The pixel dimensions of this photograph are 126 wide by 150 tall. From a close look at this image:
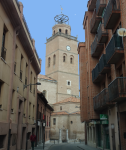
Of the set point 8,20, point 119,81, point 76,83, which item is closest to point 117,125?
point 119,81

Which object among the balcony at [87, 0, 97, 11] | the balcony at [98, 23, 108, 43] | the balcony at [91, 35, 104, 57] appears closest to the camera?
the balcony at [98, 23, 108, 43]

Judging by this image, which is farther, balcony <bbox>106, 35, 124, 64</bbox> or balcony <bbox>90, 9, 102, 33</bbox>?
balcony <bbox>90, 9, 102, 33</bbox>

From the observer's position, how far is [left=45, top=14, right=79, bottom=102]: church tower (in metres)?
65.5

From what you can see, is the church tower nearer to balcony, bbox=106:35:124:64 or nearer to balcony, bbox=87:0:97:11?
balcony, bbox=87:0:97:11

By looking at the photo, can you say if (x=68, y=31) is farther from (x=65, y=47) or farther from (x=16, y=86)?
(x=16, y=86)

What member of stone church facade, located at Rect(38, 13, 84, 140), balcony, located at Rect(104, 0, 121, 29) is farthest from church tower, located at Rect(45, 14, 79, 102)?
balcony, located at Rect(104, 0, 121, 29)

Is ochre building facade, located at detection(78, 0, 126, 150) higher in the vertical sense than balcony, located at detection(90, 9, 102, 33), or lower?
lower

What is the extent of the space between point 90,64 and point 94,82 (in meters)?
2.24

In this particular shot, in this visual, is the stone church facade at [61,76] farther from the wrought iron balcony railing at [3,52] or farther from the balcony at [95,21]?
the wrought iron balcony railing at [3,52]

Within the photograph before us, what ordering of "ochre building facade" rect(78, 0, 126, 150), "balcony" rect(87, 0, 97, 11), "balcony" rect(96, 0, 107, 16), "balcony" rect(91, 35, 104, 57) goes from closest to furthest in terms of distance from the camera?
"ochre building facade" rect(78, 0, 126, 150) < "balcony" rect(96, 0, 107, 16) < "balcony" rect(91, 35, 104, 57) < "balcony" rect(87, 0, 97, 11)

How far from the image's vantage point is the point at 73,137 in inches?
1975

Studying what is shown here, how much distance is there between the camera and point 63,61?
68.1 metres

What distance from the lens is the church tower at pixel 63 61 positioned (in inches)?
2580

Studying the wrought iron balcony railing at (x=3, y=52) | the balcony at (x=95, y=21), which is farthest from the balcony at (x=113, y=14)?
the wrought iron balcony railing at (x=3, y=52)
